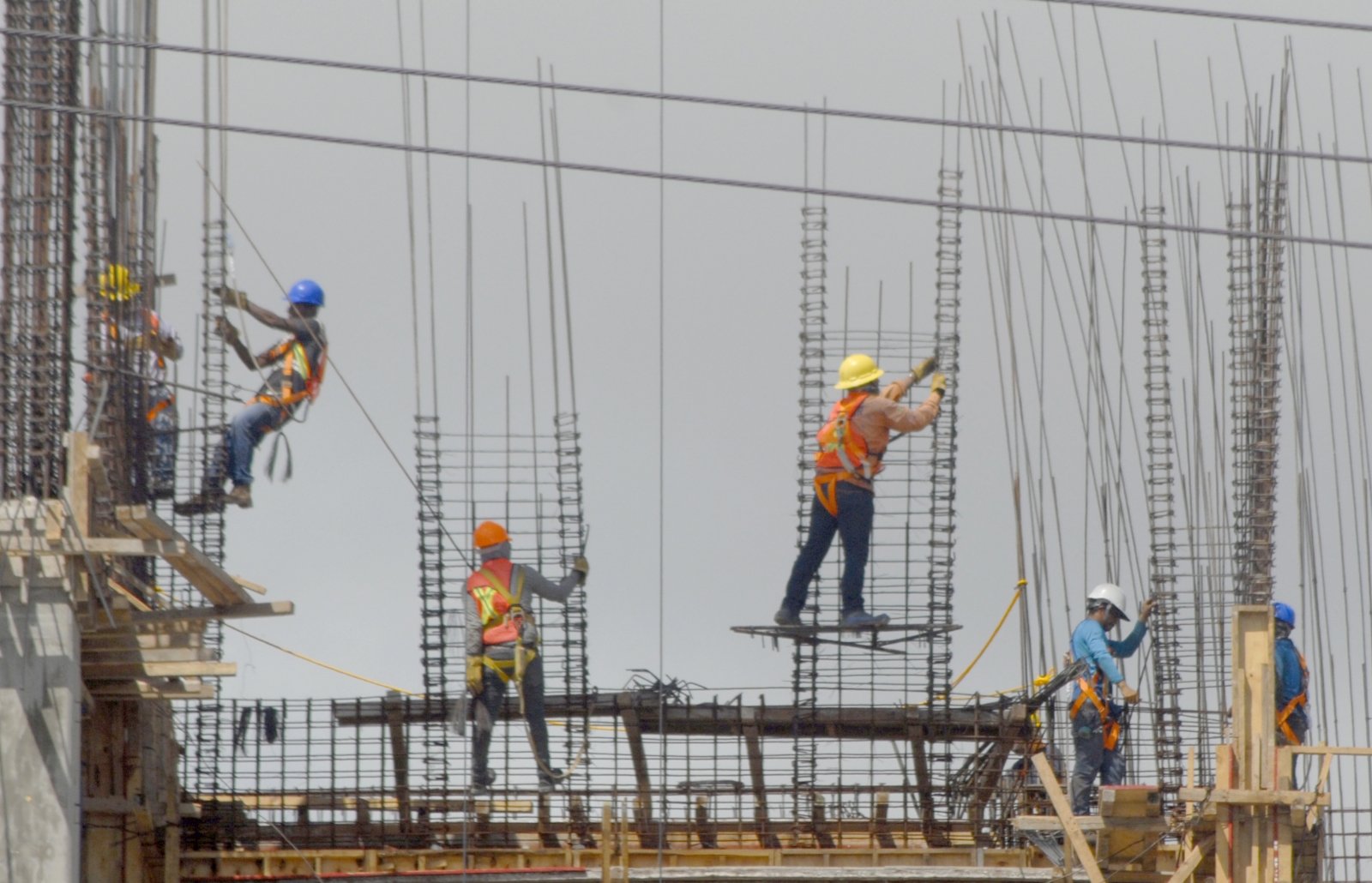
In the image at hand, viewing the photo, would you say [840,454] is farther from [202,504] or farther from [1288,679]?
[202,504]

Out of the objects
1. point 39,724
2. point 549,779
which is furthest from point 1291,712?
point 39,724

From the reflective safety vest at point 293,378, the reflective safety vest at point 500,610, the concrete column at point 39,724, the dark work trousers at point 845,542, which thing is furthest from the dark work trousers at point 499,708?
the concrete column at point 39,724

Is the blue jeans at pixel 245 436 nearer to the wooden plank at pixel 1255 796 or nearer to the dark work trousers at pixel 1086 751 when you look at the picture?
the dark work trousers at pixel 1086 751

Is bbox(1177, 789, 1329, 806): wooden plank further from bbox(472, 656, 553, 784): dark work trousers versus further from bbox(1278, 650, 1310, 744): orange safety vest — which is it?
bbox(472, 656, 553, 784): dark work trousers

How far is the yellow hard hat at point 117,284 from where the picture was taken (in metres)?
17.7

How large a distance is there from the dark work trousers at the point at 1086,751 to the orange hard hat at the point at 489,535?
4719mm

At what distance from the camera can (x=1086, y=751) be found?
17406 mm

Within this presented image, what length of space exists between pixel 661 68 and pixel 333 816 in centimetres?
648

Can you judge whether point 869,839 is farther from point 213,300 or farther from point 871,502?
point 213,300

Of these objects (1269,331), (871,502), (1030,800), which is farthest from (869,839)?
(1269,331)

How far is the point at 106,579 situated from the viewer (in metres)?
16.2

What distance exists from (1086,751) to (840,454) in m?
3.04

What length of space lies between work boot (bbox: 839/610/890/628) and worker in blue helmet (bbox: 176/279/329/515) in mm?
4839

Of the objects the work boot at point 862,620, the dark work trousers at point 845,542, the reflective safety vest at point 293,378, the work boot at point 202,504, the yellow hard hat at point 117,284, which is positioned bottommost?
the work boot at point 862,620
